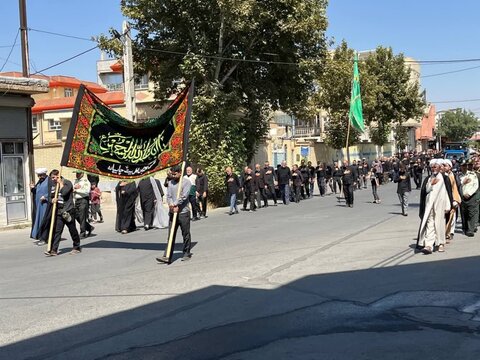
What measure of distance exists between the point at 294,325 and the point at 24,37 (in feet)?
61.0

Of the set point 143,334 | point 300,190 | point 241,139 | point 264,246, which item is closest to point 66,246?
point 264,246

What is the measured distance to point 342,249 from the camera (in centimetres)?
1065

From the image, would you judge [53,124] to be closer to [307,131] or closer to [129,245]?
[307,131]

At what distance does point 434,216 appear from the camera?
32.4 feet

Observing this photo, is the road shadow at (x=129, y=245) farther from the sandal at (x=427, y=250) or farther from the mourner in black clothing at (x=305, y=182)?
the mourner in black clothing at (x=305, y=182)

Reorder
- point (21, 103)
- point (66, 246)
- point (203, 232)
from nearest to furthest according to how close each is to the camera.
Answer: point (66, 246) → point (203, 232) → point (21, 103)

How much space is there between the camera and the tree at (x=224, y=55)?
21.9 metres

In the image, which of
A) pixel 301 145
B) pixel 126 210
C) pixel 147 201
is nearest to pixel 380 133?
pixel 301 145

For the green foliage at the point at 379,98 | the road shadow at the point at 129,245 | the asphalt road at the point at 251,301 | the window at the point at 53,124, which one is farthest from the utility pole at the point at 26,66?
the green foliage at the point at 379,98

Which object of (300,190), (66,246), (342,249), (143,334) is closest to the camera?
(143,334)

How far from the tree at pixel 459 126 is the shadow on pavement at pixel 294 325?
100 m

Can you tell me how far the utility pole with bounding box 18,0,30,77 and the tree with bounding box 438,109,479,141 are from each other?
3600 inches

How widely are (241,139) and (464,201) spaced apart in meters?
13.2

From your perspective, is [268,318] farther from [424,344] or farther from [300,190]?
[300,190]
